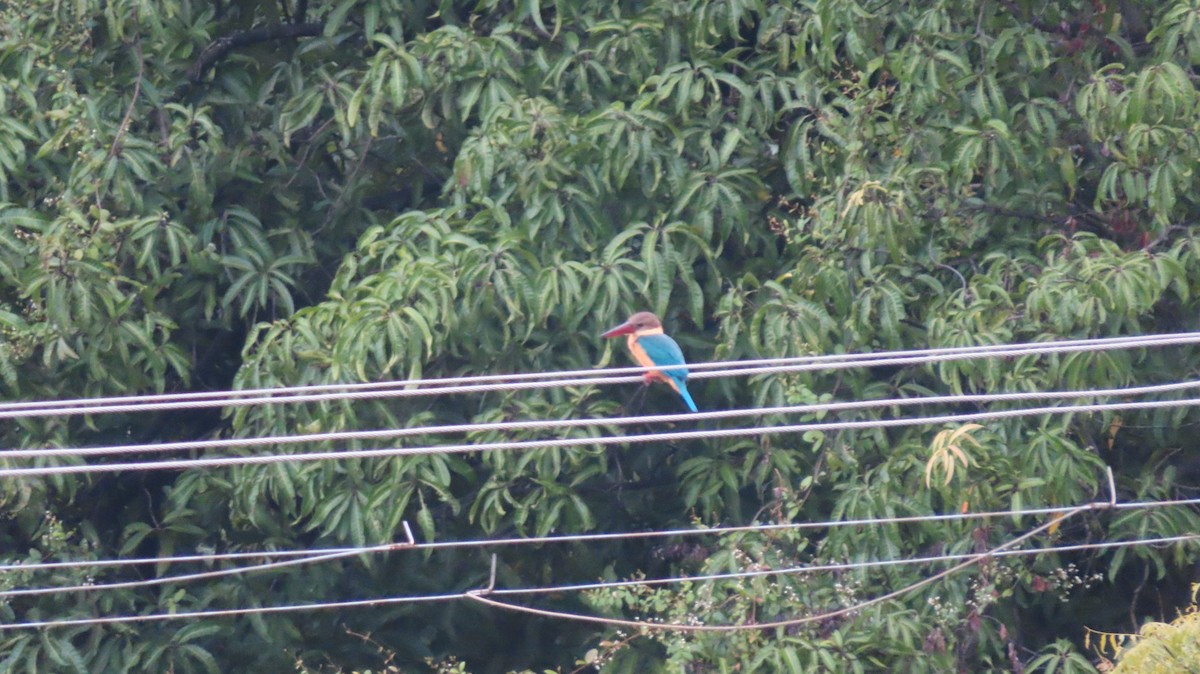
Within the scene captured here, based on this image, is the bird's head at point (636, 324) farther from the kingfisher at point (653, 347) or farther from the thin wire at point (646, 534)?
the thin wire at point (646, 534)

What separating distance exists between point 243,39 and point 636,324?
7.71 feet

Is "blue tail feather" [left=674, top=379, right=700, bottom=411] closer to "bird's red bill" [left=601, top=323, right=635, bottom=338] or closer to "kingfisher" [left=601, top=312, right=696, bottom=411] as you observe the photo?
"kingfisher" [left=601, top=312, right=696, bottom=411]

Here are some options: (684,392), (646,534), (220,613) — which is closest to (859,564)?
(684,392)

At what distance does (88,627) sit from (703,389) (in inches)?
104

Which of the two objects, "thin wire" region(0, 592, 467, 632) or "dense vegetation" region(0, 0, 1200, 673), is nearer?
"thin wire" region(0, 592, 467, 632)

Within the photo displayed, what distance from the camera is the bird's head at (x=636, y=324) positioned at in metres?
5.42

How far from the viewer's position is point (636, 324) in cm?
550

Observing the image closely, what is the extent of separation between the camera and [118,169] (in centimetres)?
581

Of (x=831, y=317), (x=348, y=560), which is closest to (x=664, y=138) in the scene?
(x=831, y=317)

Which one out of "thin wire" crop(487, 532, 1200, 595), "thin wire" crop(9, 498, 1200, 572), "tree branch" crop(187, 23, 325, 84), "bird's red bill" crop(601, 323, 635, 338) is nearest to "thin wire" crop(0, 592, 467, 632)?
"thin wire" crop(9, 498, 1200, 572)

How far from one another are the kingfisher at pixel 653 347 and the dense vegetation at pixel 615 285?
86 millimetres

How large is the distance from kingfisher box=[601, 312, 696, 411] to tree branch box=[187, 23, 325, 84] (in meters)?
2.03

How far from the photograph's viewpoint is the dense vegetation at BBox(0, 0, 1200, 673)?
5316 millimetres

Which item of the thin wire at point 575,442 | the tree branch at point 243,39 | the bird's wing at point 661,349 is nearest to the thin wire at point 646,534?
the thin wire at point 575,442
